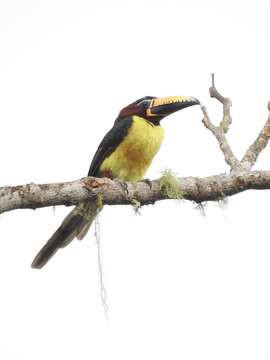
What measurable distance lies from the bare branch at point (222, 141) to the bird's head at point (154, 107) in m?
0.68

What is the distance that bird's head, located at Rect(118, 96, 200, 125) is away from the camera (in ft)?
20.2

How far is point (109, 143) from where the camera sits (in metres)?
6.21

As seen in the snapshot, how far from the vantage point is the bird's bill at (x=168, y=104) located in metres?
5.98

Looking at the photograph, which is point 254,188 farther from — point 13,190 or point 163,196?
point 13,190

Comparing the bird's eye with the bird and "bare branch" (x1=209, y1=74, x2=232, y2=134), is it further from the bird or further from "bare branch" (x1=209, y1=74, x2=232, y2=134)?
"bare branch" (x1=209, y1=74, x2=232, y2=134)

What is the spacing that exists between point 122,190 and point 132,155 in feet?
5.55

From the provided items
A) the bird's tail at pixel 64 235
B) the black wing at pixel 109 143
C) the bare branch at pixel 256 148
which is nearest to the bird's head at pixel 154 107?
the black wing at pixel 109 143

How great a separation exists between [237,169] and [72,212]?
1487mm

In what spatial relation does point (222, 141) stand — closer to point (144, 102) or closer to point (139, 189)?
point (139, 189)

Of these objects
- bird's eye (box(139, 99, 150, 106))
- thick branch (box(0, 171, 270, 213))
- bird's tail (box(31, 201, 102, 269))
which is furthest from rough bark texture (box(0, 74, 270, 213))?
bird's eye (box(139, 99, 150, 106))

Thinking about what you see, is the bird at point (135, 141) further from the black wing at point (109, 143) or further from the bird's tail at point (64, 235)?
the bird's tail at point (64, 235)

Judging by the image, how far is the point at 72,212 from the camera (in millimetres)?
5445

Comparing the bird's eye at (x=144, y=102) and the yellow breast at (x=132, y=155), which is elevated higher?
the bird's eye at (x=144, y=102)

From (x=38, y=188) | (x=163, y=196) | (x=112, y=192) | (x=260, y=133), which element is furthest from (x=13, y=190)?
(x=260, y=133)
